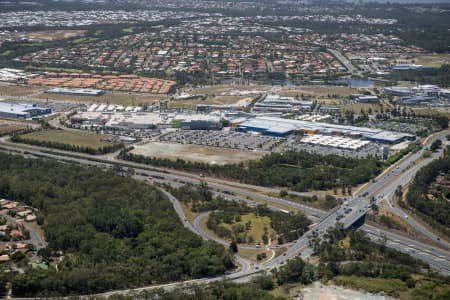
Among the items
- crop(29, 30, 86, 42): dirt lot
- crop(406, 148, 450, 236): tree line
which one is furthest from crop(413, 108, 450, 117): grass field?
crop(29, 30, 86, 42): dirt lot

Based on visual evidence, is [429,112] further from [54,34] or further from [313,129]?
[54,34]

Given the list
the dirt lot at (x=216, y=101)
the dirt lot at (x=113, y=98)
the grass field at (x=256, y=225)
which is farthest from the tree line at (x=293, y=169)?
the dirt lot at (x=113, y=98)

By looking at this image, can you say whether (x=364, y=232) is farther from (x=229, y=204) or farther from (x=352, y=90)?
(x=352, y=90)

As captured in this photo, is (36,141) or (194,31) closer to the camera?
(36,141)

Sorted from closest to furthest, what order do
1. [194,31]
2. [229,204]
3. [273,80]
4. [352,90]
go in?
[229,204], [352,90], [273,80], [194,31]

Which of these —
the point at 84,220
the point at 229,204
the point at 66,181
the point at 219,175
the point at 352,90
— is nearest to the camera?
the point at 84,220

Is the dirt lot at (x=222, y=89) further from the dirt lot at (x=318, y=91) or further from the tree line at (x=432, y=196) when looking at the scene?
the tree line at (x=432, y=196)

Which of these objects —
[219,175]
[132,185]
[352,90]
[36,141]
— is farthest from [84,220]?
[352,90]

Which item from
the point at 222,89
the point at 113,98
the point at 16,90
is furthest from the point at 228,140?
the point at 16,90
